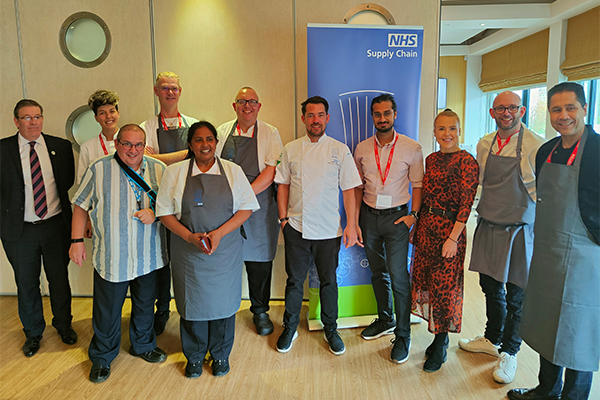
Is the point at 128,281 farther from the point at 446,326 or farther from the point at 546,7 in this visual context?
the point at 546,7

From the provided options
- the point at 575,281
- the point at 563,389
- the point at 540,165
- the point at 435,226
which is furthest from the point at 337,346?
the point at 540,165

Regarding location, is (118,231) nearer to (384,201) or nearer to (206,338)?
(206,338)

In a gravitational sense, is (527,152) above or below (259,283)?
above

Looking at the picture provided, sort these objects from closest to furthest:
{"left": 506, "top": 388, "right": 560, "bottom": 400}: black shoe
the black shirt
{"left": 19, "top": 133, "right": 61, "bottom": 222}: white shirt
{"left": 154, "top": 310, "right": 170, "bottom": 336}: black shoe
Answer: the black shirt → {"left": 506, "top": 388, "right": 560, "bottom": 400}: black shoe → {"left": 19, "top": 133, "right": 61, "bottom": 222}: white shirt → {"left": 154, "top": 310, "right": 170, "bottom": 336}: black shoe

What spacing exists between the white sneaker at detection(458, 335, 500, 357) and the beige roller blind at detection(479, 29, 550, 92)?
20.8ft

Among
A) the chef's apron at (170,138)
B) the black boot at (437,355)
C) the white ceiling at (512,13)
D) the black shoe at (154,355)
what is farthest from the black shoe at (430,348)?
the white ceiling at (512,13)

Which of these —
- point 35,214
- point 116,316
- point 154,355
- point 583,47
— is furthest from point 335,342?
point 583,47

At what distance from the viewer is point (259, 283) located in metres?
3.19

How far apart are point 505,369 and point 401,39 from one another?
244cm

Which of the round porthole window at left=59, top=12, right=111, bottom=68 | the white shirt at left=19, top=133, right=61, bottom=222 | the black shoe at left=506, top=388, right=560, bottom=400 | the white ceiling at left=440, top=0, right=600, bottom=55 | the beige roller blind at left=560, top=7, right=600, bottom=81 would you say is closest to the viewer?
the black shoe at left=506, top=388, right=560, bottom=400

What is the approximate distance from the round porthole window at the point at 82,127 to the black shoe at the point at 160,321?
1758 mm

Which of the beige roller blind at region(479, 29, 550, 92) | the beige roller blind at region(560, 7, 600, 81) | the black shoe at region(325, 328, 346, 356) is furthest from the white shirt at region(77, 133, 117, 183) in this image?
the beige roller blind at region(479, 29, 550, 92)

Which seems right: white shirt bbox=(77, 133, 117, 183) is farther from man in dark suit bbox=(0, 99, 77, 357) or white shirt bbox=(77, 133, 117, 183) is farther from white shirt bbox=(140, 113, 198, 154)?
white shirt bbox=(140, 113, 198, 154)

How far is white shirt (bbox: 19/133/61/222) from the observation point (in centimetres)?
276
